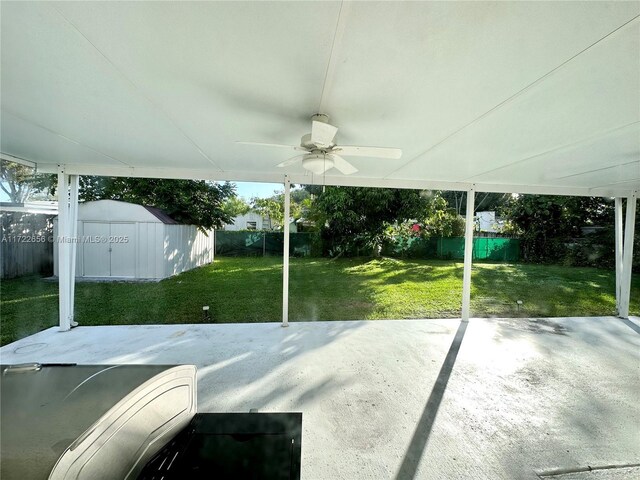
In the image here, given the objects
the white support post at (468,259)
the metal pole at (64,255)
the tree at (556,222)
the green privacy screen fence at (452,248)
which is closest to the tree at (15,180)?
the metal pole at (64,255)

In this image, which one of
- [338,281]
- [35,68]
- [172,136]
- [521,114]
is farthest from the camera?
[338,281]

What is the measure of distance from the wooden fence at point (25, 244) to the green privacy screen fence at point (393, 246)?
5.40 metres

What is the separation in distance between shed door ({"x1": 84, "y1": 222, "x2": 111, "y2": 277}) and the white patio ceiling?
4.53 metres

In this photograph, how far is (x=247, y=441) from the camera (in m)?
0.96

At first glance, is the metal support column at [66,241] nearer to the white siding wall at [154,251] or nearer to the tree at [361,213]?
the white siding wall at [154,251]

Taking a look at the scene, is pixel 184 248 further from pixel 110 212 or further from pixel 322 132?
pixel 322 132

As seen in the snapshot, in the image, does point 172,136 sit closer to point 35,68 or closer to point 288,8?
point 35,68

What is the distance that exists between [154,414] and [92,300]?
554cm

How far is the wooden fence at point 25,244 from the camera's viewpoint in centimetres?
516

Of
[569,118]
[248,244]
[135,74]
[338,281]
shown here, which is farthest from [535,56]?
[248,244]

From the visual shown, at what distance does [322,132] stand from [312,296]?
4.42m

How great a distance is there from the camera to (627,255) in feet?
14.1

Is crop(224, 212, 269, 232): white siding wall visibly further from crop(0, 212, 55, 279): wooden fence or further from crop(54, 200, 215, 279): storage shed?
crop(0, 212, 55, 279): wooden fence

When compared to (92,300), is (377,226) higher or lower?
higher
